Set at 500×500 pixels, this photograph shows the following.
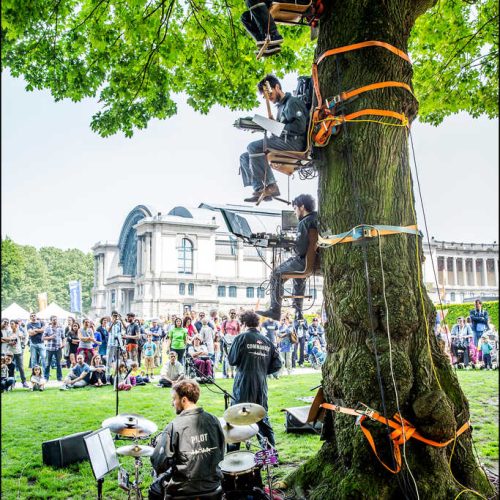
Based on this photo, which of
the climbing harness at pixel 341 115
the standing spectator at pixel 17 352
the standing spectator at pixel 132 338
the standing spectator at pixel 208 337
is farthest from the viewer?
the standing spectator at pixel 132 338

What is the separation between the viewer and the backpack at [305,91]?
5.30 m

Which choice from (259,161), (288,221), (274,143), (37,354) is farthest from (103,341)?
(274,143)

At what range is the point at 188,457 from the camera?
4547mm

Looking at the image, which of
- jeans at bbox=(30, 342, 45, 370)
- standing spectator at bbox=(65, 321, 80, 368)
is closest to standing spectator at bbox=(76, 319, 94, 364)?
standing spectator at bbox=(65, 321, 80, 368)

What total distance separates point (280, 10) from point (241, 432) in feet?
15.1

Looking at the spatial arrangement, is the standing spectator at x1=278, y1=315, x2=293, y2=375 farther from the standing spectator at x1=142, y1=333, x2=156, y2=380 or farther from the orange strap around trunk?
the orange strap around trunk

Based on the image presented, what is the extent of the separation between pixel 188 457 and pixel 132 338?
38.7 feet

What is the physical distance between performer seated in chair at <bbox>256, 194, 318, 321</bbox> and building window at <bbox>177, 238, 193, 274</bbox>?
5186cm

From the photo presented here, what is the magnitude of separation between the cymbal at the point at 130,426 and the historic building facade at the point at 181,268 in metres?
46.8

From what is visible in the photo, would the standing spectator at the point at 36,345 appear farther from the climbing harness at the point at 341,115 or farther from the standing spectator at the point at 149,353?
the climbing harness at the point at 341,115

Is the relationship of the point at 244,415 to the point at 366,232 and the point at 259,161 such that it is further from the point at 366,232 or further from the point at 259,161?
the point at 259,161

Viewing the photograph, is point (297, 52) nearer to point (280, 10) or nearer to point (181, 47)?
point (181, 47)

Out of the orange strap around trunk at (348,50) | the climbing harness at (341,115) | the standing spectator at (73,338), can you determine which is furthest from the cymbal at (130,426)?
the standing spectator at (73,338)

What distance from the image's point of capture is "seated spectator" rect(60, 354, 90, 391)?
44.5 feet
